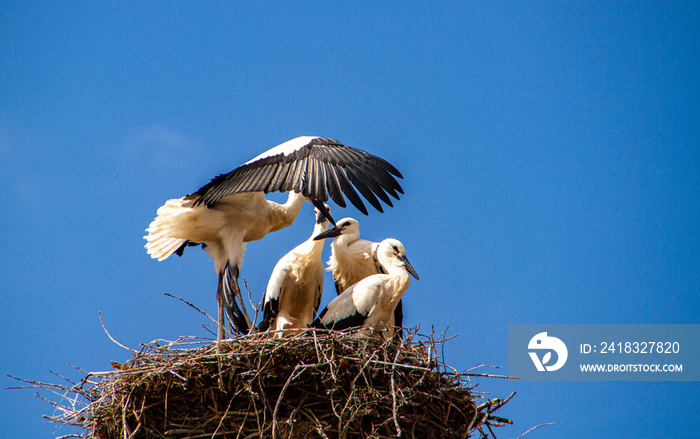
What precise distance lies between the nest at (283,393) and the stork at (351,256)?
153 cm

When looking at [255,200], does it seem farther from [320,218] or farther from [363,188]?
[363,188]

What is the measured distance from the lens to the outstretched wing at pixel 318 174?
4652 millimetres

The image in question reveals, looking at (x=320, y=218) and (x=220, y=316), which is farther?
(x=320, y=218)

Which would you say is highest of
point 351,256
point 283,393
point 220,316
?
point 351,256

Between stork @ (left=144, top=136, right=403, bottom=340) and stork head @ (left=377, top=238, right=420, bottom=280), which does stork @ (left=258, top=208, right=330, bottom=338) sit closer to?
stork @ (left=144, top=136, right=403, bottom=340)

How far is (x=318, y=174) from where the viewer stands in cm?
479

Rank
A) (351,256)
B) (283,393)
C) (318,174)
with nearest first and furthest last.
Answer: (283,393) < (318,174) < (351,256)

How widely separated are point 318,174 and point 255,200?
104 cm

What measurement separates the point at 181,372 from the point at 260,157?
150cm

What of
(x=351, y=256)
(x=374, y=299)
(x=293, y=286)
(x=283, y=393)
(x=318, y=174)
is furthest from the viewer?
(x=351, y=256)

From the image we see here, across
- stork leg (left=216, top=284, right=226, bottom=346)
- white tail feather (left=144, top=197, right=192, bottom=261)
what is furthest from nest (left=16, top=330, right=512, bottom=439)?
white tail feather (left=144, top=197, right=192, bottom=261)

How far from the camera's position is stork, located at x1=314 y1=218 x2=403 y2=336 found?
240 inches

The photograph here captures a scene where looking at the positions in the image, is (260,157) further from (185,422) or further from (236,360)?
(185,422)

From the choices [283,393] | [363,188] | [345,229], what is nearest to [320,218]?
[345,229]
